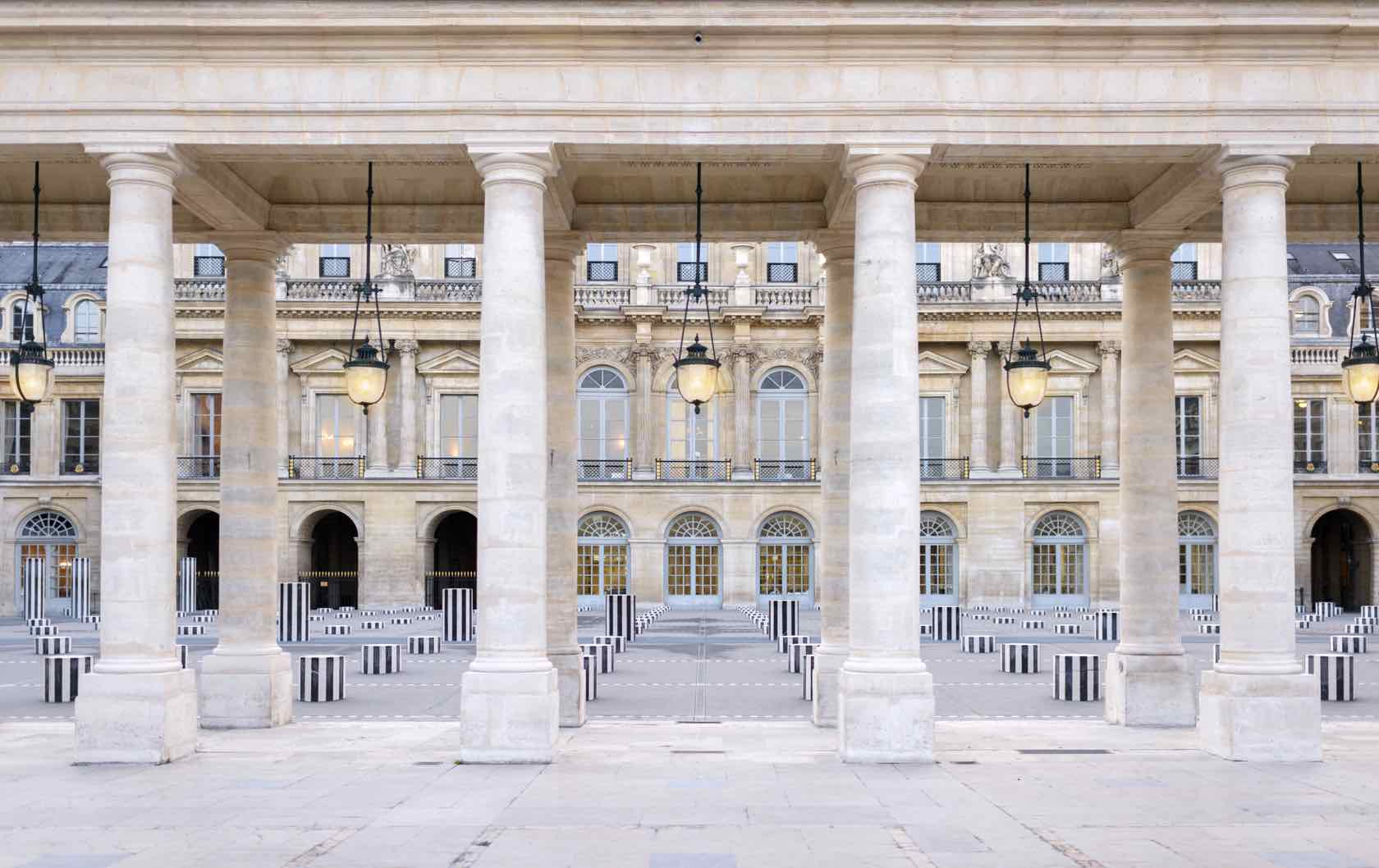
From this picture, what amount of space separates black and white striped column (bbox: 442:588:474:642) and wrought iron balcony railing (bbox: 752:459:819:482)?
19161 millimetres

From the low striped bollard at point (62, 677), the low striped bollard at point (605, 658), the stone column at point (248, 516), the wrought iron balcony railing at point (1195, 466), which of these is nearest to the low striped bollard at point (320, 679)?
the low striped bollard at point (62, 677)

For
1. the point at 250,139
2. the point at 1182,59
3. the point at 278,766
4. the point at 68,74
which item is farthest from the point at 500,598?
the point at 1182,59

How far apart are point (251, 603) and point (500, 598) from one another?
4663 millimetres

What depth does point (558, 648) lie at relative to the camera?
17.1 metres

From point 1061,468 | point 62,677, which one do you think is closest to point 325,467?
point 1061,468

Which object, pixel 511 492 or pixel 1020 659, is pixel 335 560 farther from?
pixel 511 492

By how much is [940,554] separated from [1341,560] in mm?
16728

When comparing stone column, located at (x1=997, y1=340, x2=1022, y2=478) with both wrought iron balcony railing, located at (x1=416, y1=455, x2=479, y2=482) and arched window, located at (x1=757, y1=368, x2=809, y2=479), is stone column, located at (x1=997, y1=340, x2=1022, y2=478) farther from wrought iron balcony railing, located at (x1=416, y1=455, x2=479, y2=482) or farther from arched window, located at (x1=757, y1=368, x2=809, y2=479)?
wrought iron balcony railing, located at (x1=416, y1=455, x2=479, y2=482)

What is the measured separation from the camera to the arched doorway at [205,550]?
52844mm

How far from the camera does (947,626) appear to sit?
116ft

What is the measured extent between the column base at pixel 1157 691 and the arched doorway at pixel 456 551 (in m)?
39.9

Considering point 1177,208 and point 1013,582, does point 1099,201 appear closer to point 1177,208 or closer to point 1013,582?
point 1177,208

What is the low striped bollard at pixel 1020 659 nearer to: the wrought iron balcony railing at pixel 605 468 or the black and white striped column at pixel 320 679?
the black and white striped column at pixel 320 679

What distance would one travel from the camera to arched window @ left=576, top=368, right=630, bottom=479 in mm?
51875
